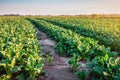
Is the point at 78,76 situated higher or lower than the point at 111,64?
lower

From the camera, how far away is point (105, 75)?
722 centimetres

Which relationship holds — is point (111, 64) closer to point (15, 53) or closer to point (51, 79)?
point (51, 79)

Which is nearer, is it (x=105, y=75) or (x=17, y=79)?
(x=105, y=75)

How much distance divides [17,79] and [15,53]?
1543 mm

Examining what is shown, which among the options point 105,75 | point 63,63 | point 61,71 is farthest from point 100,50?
point 105,75

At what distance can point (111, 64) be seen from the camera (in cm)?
760

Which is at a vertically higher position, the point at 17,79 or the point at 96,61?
the point at 96,61

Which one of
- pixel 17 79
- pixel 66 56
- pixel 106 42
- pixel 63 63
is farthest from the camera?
pixel 106 42

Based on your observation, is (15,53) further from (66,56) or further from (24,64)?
(66,56)

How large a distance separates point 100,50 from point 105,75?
400 cm

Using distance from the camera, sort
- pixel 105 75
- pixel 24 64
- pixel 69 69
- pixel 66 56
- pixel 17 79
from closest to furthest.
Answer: pixel 105 75 < pixel 17 79 < pixel 24 64 < pixel 69 69 < pixel 66 56

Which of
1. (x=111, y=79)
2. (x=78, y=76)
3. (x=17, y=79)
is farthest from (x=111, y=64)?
(x=17, y=79)

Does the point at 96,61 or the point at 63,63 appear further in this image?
the point at 63,63

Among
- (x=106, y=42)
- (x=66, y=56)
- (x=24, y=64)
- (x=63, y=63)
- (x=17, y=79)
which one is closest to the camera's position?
(x=17, y=79)
